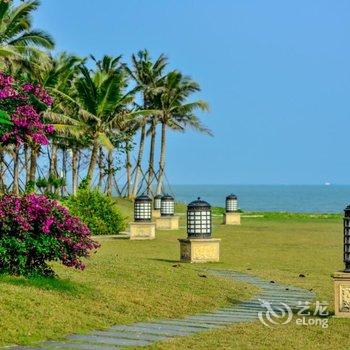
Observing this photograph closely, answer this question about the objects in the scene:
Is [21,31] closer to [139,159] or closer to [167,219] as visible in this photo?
[167,219]

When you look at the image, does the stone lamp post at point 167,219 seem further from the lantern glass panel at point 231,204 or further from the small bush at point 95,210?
the lantern glass panel at point 231,204

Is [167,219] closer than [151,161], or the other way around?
[167,219]

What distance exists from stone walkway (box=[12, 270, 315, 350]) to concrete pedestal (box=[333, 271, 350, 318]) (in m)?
0.98

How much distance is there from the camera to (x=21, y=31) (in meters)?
36.7

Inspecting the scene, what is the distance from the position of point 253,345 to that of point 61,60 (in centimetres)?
4360

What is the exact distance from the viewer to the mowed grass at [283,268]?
927cm

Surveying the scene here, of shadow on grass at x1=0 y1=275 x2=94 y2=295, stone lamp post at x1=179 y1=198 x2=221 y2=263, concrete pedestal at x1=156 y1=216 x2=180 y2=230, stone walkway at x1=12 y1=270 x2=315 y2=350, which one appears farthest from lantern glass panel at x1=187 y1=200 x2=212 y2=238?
concrete pedestal at x1=156 y1=216 x2=180 y2=230

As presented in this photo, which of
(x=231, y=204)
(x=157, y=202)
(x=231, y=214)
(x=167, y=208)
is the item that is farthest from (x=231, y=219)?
(x=157, y=202)

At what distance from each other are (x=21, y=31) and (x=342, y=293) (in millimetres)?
28789

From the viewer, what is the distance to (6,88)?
499 inches

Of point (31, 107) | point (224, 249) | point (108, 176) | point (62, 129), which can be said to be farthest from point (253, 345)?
point (108, 176)

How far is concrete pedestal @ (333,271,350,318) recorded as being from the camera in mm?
10844

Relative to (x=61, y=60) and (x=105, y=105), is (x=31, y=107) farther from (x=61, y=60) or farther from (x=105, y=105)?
(x=61, y=60)

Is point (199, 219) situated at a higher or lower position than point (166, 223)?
higher
